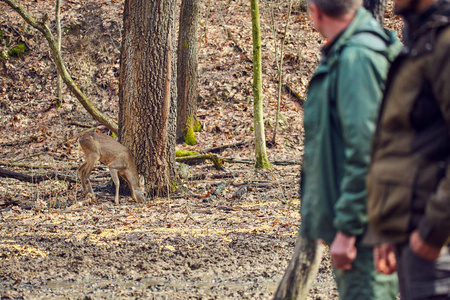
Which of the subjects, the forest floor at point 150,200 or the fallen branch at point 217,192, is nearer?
the forest floor at point 150,200

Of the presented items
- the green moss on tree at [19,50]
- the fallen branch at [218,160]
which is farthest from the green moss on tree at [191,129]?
the green moss on tree at [19,50]

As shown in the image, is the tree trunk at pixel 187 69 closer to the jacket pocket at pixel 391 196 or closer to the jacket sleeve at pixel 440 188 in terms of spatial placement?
the jacket pocket at pixel 391 196

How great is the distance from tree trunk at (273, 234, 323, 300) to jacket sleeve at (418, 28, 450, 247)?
177 cm

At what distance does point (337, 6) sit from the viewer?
2447 mm

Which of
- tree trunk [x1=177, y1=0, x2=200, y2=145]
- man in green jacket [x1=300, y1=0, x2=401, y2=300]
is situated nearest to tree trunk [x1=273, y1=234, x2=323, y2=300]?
man in green jacket [x1=300, y1=0, x2=401, y2=300]

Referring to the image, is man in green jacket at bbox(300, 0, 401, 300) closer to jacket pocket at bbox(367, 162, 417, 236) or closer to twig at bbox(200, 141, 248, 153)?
jacket pocket at bbox(367, 162, 417, 236)

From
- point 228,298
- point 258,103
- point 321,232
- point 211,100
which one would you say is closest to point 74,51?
point 211,100

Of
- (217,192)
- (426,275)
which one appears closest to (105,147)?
(217,192)

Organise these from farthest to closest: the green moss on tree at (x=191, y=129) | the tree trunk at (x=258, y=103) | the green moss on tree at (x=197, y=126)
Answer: the green moss on tree at (x=197, y=126)
the green moss on tree at (x=191, y=129)
the tree trunk at (x=258, y=103)

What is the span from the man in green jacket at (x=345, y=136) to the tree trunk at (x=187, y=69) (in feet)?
43.4

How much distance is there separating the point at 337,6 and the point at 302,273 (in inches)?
77.2

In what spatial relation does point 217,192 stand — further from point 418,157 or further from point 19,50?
point 19,50

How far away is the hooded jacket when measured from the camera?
6.20 ft

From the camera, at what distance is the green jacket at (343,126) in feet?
7.40
